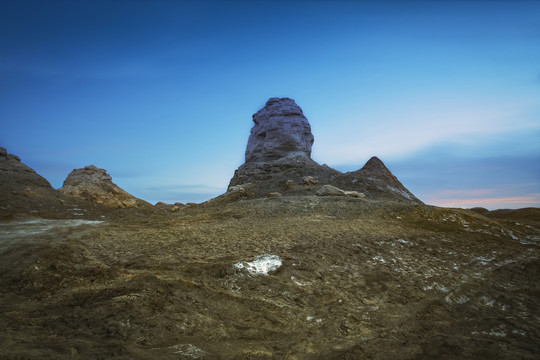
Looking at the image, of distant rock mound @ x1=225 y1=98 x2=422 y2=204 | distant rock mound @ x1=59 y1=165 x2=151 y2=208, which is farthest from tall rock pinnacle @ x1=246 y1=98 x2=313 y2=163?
distant rock mound @ x1=59 y1=165 x2=151 y2=208

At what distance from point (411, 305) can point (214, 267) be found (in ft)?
12.2

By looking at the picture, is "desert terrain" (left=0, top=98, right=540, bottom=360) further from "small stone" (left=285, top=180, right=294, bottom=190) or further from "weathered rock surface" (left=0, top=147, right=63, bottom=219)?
"small stone" (left=285, top=180, right=294, bottom=190)

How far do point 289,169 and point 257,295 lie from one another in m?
23.1

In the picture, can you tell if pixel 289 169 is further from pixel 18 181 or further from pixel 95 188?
pixel 18 181

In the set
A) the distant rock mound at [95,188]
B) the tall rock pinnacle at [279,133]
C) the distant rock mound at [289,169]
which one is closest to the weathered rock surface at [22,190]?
the distant rock mound at [95,188]

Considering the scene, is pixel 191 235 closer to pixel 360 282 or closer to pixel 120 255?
pixel 120 255

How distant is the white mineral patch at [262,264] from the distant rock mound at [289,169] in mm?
13250

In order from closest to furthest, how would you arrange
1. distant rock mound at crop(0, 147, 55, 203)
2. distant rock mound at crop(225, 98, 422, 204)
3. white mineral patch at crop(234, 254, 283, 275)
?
white mineral patch at crop(234, 254, 283, 275), distant rock mound at crop(0, 147, 55, 203), distant rock mound at crop(225, 98, 422, 204)

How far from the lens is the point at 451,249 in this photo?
10.2 metres

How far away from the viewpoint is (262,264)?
686cm

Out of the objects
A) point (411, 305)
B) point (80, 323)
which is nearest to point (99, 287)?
point (80, 323)

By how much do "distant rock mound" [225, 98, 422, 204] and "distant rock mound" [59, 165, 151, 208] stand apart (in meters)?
8.50

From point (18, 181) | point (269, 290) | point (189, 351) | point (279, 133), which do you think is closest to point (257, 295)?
point (269, 290)

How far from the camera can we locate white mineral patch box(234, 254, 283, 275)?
6.60 m
